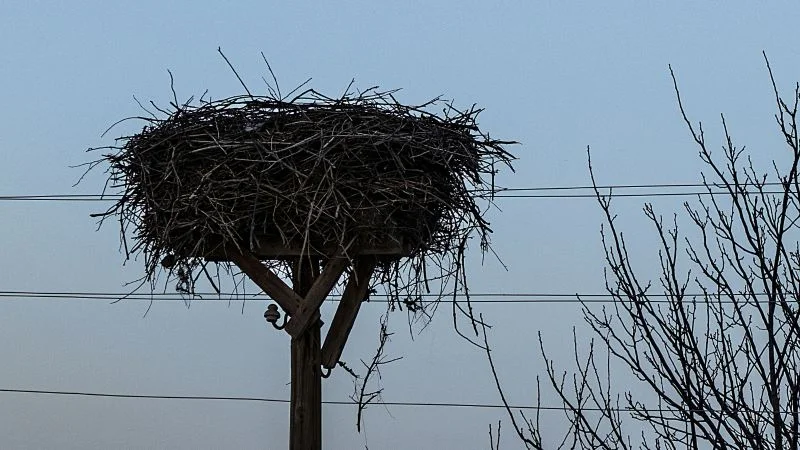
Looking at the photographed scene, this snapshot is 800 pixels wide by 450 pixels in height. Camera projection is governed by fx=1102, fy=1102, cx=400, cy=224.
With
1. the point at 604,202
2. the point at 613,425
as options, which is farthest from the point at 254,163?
the point at 613,425

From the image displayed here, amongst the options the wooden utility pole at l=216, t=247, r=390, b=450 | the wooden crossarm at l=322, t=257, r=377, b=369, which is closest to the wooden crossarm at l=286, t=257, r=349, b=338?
the wooden utility pole at l=216, t=247, r=390, b=450

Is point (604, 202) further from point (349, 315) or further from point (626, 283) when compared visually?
point (349, 315)

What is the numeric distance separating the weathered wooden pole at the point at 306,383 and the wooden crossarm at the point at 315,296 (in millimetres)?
38

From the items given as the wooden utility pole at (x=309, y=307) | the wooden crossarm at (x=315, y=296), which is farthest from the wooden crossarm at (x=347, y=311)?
the wooden crossarm at (x=315, y=296)

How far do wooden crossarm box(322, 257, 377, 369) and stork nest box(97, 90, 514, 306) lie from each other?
0.13 m

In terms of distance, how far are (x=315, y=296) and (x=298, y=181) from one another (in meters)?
0.44

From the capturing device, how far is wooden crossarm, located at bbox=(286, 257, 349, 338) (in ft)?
13.7

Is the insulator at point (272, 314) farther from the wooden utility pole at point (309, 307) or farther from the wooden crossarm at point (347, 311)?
the wooden crossarm at point (347, 311)

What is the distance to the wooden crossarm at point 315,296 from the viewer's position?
4176 millimetres

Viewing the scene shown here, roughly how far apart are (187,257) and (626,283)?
7.87ft

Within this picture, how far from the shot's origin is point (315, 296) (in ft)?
13.8

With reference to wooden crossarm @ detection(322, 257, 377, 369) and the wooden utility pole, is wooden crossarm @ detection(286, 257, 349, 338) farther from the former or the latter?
wooden crossarm @ detection(322, 257, 377, 369)

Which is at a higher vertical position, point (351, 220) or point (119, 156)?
point (119, 156)

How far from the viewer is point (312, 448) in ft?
13.9
